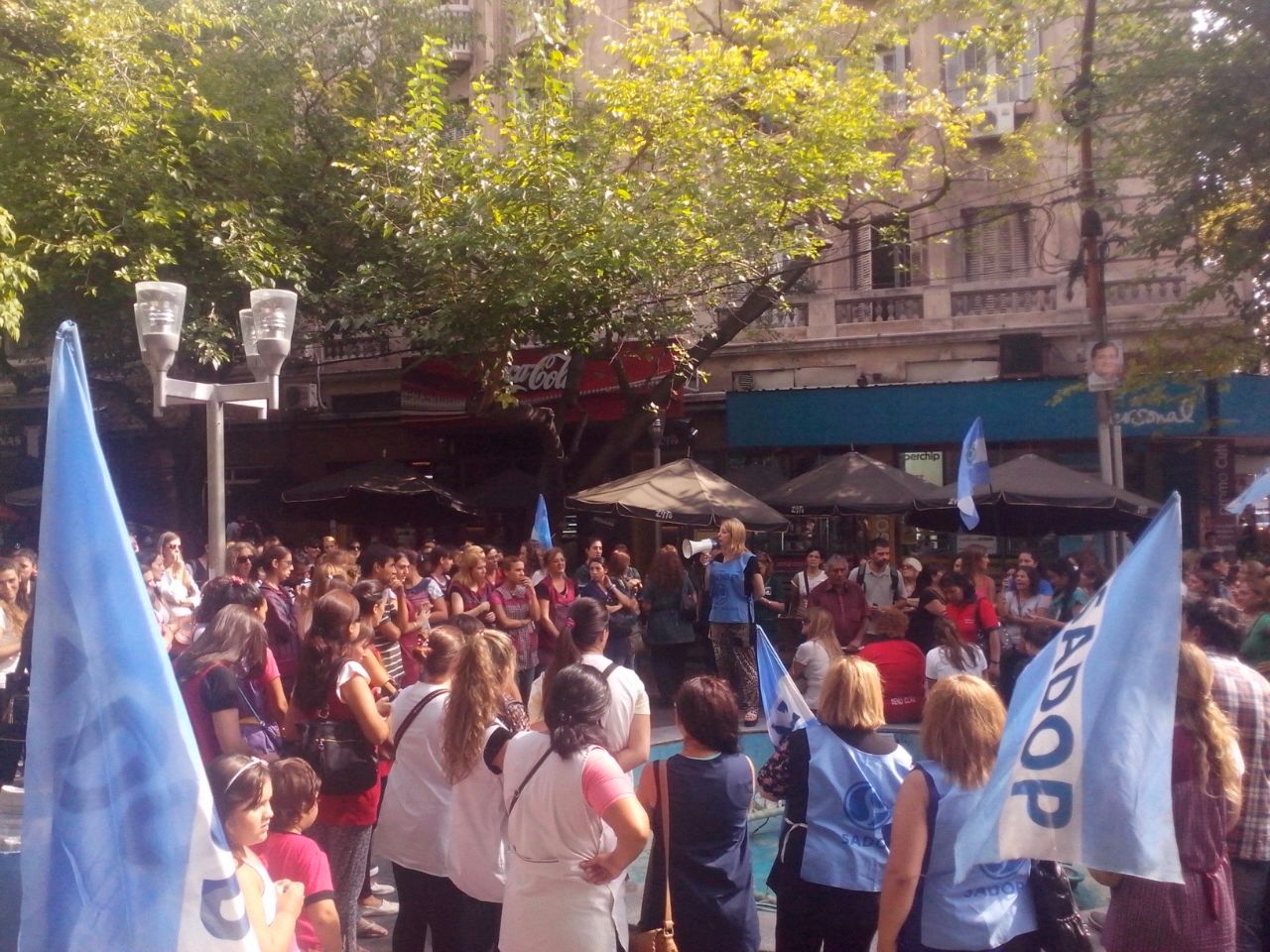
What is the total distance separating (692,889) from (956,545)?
14378 millimetres

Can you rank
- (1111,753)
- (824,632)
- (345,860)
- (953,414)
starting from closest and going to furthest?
1. (1111,753)
2. (345,860)
3. (824,632)
4. (953,414)

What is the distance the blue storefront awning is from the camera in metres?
16.1

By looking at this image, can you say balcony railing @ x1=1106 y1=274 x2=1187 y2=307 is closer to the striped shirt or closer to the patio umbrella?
the patio umbrella

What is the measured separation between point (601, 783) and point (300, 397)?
18.6 m

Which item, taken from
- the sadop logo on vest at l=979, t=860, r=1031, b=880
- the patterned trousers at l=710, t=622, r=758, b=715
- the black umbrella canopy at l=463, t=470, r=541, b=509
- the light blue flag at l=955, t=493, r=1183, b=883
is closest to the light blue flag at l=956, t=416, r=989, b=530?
the patterned trousers at l=710, t=622, r=758, b=715

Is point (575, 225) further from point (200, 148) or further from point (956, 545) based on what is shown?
point (956, 545)

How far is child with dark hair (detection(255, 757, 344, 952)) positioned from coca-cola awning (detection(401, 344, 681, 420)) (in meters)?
14.0

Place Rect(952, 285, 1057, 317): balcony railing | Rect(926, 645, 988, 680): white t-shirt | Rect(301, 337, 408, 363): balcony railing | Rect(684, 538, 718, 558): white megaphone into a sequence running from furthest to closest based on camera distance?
Rect(301, 337, 408, 363): balcony railing, Rect(952, 285, 1057, 317): balcony railing, Rect(684, 538, 718, 558): white megaphone, Rect(926, 645, 988, 680): white t-shirt

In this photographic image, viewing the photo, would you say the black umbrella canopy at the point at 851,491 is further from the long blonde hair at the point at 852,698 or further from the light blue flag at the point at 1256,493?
the long blonde hair at the point at 852,698

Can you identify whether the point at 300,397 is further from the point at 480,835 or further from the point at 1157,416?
the point at 480,835

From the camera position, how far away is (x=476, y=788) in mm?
4492

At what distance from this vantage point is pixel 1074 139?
13703mm

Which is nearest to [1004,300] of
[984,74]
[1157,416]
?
[1157,416]

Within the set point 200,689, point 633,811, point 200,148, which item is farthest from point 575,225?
point 633,811
